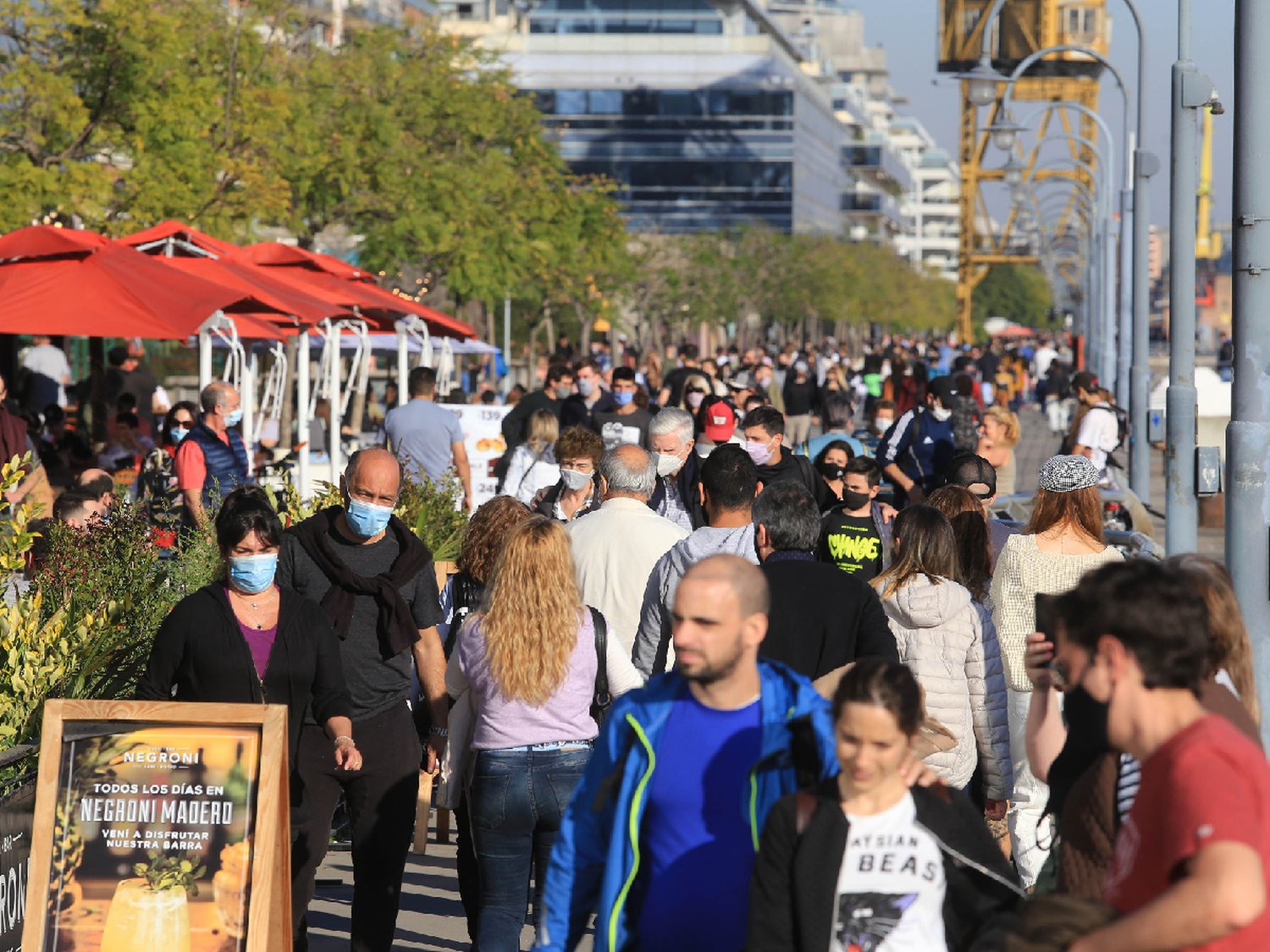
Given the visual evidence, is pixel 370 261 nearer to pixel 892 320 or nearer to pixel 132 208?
pixel 132 208

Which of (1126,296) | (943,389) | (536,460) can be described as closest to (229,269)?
(536,460)

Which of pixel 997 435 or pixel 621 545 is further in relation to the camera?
pixel 997 435

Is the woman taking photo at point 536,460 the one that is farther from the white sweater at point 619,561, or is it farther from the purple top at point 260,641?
the purple top at point 260,641

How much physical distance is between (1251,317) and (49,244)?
9141mm

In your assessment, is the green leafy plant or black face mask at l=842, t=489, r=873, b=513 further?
black face mask at l=842, t=489, r=873, b=513

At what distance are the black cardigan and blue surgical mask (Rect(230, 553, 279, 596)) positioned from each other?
68 mm

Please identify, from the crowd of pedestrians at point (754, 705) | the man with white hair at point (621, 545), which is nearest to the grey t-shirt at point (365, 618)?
the crowd of pedestrians at point (754, 705)

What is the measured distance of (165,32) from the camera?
70.1 feet

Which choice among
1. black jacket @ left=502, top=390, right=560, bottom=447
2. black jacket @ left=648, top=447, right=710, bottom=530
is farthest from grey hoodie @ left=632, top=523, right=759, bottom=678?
black jacket @ left=502, top=390, right=560, bottom=447

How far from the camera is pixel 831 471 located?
34.7 feet

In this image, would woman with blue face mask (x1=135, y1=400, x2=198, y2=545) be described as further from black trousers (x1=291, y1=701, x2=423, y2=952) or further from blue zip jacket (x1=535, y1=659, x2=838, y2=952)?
blue zip jacket (x1=535, y1=659, x2=838, y2=952)

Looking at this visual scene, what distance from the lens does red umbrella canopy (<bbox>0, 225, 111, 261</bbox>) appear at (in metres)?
13.3

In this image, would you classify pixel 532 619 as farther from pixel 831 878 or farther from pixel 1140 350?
pixel 1140 350

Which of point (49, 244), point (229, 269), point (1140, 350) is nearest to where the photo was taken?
point (49, 244)
